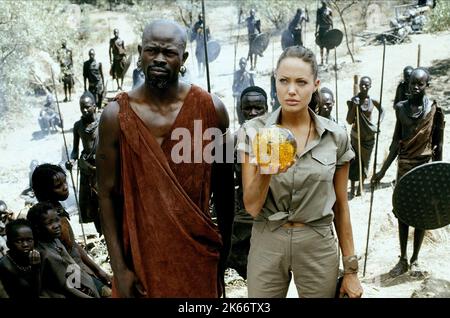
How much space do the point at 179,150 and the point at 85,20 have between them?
2115cm

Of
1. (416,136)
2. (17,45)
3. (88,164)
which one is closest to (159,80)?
(416,136)

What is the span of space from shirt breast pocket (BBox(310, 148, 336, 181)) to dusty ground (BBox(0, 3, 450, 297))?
6.32 ft

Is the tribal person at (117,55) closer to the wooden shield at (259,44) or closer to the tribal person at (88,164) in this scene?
the wooden shield at (259,44)

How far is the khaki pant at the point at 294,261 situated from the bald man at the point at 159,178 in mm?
184

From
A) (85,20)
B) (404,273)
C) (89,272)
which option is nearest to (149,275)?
(89,272)

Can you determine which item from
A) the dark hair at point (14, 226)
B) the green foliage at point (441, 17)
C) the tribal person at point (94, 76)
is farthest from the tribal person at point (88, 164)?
the green foliage at point (441, 17)

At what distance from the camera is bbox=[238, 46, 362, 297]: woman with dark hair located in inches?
86.0

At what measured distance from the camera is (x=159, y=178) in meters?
2.15

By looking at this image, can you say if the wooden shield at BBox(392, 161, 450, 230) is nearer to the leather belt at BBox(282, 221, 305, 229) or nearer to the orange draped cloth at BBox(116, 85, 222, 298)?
the leather belt at BBox(282, 221, 305, 229)

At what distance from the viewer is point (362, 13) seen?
2045 cm

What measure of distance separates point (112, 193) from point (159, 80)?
1.55 feet

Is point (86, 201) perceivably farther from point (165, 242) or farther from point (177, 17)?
point (177, 17)

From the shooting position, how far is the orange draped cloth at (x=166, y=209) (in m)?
2.17

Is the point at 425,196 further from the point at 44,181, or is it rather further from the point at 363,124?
the point at 363,124
